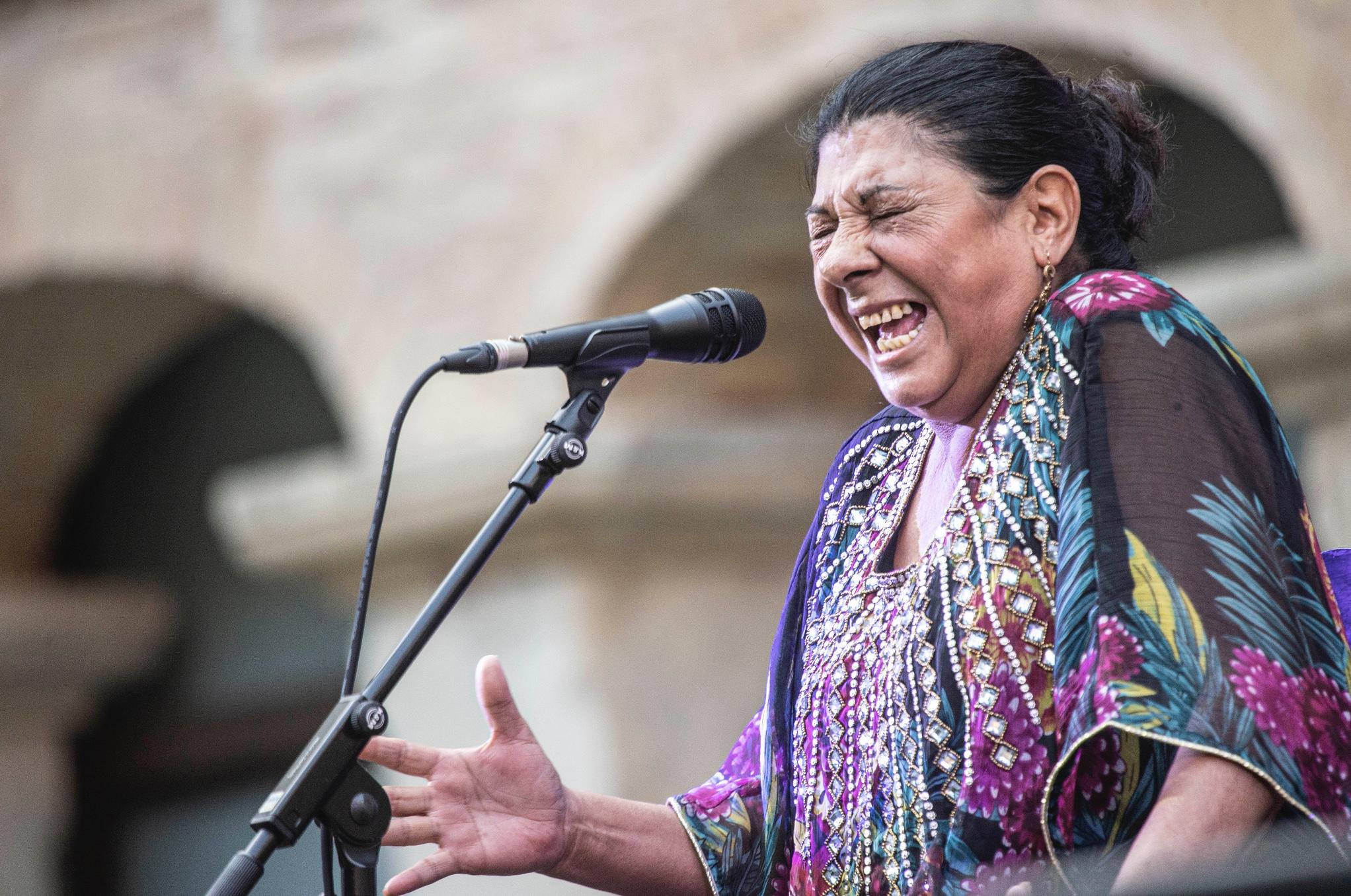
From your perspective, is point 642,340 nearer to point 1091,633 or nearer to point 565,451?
point 565,451

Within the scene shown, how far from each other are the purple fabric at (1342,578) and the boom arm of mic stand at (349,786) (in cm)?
Result: 82

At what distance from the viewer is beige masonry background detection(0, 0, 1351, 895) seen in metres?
5.06

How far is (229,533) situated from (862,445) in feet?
12.5

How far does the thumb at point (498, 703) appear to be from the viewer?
6.49ft

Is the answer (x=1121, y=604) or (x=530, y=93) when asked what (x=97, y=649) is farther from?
(x=1121, y=604)

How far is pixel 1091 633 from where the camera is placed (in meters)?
1.62

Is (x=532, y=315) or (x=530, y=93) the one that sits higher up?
(x=530, y=93)

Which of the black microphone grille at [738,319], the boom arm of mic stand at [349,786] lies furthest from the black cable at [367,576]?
the black microphone grille at [738,319]

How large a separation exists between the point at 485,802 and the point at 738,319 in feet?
1.95

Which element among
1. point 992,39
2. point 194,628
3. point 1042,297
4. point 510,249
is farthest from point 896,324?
point 194,628

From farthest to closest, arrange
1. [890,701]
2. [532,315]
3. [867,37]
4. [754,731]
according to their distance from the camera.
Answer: [532,315] < [867,37] < [754,731] < [890,701]

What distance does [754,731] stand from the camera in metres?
2.26

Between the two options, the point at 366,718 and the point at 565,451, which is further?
the point at 565,451

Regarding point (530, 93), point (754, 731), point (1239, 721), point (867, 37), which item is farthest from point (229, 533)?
point (1239, 721)
